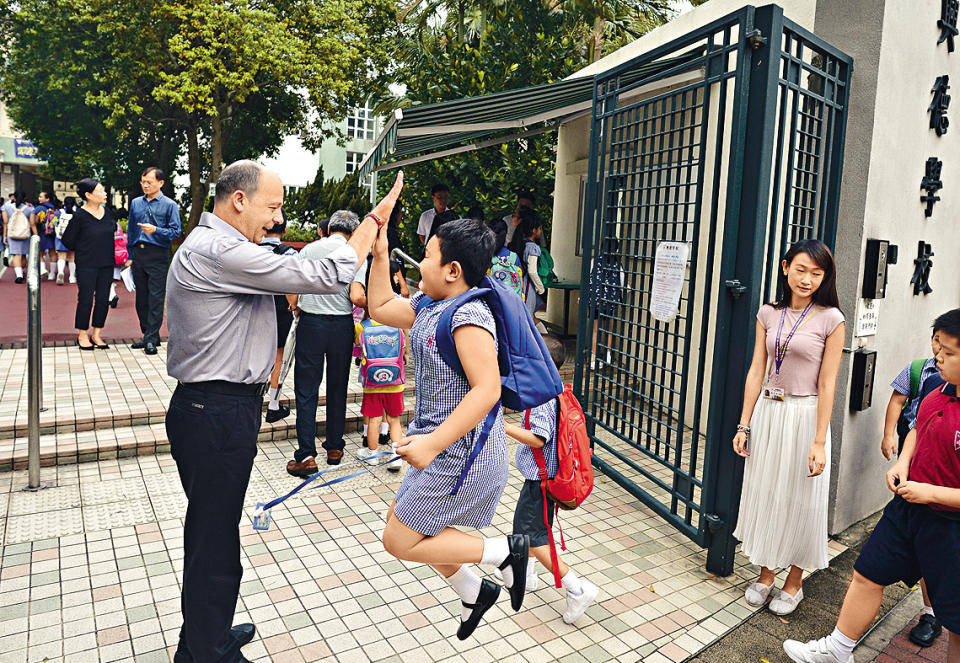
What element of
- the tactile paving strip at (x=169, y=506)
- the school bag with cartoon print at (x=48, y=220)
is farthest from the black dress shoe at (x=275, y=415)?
the school bag with cartoon print at (x=48, y=220)

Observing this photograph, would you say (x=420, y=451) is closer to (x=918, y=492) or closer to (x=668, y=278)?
(x=918, y=492)

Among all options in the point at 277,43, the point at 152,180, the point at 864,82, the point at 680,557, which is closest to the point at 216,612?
the point at 680,557

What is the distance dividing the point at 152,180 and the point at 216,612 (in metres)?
5.65

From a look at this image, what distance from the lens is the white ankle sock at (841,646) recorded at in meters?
2.88

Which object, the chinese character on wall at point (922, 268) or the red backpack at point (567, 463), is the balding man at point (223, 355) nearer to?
the red backpack at point (567, 463)

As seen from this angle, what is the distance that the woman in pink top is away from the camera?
11.1 feet

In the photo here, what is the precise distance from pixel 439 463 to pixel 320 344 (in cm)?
256

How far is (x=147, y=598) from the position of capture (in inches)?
132

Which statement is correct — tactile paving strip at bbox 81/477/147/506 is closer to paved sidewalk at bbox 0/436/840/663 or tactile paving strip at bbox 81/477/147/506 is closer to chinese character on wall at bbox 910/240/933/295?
paved sidewalk at bbox 0/436/840/663

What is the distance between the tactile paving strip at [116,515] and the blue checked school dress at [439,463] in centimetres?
243

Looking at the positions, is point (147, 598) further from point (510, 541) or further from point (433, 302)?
point (433, 302)

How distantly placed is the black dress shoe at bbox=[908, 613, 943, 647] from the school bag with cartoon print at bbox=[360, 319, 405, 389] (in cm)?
354

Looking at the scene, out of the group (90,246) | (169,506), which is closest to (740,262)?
(169,506)

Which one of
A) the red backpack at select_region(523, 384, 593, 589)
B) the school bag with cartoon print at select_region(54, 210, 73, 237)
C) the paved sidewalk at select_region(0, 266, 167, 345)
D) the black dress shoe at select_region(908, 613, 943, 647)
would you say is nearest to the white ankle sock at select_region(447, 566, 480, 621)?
the red backpack at select_region(523, 384, 593, 589)
